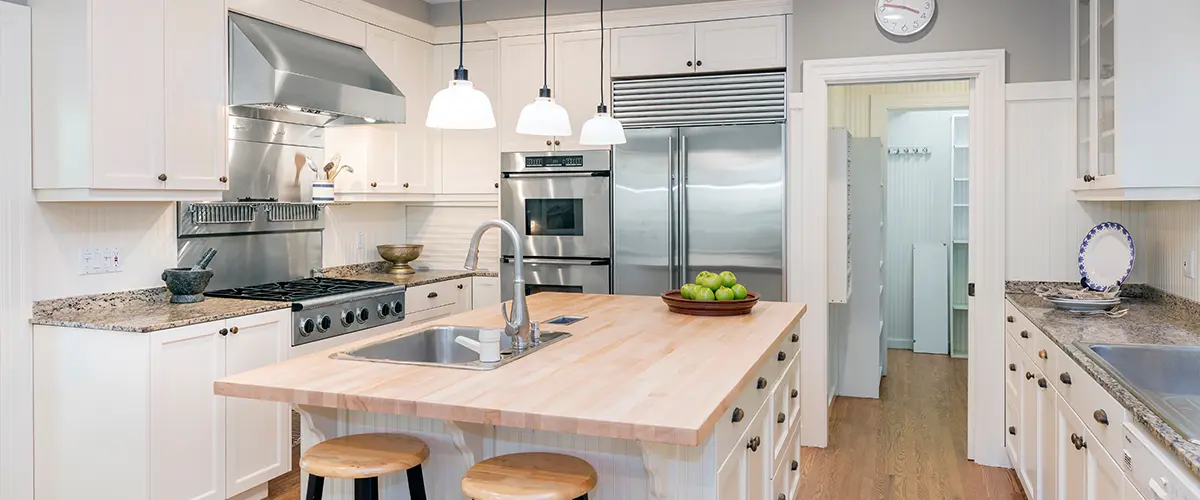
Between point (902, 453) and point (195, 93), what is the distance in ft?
12.4

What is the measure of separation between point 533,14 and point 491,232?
54.6 inches

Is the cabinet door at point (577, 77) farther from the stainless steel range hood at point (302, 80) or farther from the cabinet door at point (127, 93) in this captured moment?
the cabinet door at point (127, 93)

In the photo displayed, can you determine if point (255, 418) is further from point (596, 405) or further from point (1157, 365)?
point (1157, 365)

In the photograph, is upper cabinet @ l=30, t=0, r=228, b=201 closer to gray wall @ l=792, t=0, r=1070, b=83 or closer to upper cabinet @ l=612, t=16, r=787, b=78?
upper cabinet @ l=612, t=16, r=787, b=78

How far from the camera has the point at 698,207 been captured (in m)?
4.59

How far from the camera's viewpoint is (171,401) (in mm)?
3105

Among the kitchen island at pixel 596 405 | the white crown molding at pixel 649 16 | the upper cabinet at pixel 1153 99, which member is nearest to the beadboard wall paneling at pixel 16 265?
the kitchen island at pixel 596 405

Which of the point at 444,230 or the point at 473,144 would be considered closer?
the point at 473,144

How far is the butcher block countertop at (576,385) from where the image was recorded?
5.68ft

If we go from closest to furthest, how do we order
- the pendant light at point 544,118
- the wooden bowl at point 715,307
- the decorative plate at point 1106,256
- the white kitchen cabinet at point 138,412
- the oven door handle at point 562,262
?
the pendant light at point 544,118 < the white kitchen cabinet at point 138,412 < the wooden bowl at point 715,307 < the decorative plate at point 1106,256 < the oven door handle at point 562,262

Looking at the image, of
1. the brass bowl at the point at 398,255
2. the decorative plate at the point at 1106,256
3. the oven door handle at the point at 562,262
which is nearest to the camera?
the decorative plate at the point at 1106,256

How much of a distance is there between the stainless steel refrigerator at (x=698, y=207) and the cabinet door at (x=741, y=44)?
1.17 ft

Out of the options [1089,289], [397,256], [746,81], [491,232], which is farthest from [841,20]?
[397,256]

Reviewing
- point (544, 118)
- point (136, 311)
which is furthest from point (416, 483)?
point (136, 311)
